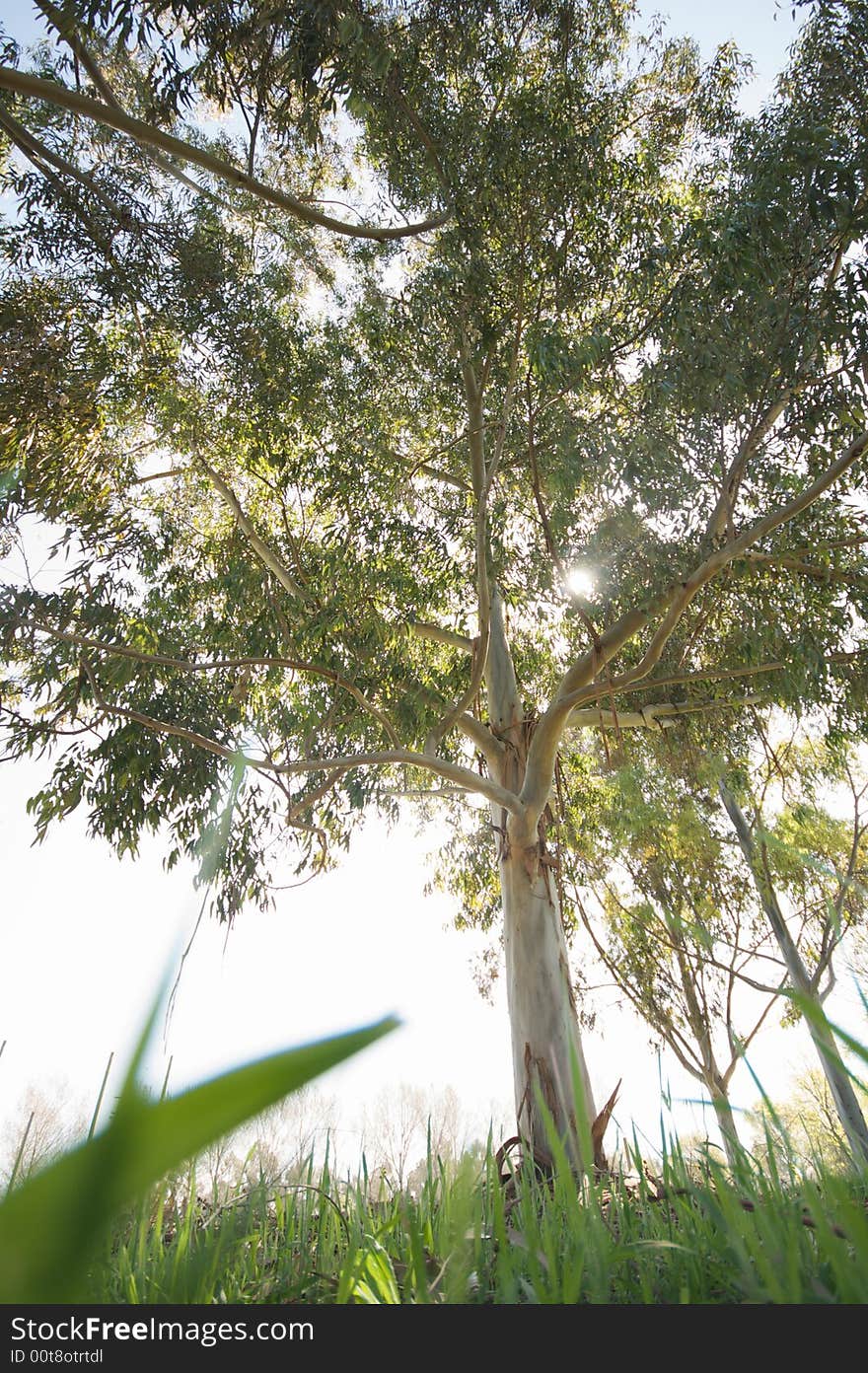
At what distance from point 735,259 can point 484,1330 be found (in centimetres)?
455

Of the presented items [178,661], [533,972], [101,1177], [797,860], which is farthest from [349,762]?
[797,860]

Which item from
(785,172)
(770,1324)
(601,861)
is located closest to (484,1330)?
(770,1324)

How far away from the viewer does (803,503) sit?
12.8 ft

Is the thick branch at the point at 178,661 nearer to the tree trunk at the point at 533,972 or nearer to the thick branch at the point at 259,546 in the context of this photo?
the thick branch at the point at 259,546

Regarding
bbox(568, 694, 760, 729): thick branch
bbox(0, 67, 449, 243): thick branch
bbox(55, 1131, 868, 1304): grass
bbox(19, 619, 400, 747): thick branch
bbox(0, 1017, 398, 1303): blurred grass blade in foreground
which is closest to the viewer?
bbox(0, 1017, 398, 1303): blurred grass blade in foreground

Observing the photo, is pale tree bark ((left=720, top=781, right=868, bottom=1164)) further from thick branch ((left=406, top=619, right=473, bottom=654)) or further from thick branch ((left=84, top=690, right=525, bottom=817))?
thick branch ((left=84, top=690, right=525, bottom=817))

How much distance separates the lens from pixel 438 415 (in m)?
5.96

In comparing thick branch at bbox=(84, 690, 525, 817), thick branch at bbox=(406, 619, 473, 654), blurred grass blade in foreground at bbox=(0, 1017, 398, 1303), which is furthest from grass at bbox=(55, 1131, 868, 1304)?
thick branch at bbox=(406, 619, 473, 654)

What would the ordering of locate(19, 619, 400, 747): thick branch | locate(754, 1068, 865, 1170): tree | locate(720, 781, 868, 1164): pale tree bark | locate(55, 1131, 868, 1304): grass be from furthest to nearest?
locate(720, 781, 868, 1164): pale tree bark → locate(19, 619, 400, 747): thick branch → locate(754, 1068, 865, 1170): tree → locate(55, 1131, 868, 1304): grass

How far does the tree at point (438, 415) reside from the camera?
4.07 meters

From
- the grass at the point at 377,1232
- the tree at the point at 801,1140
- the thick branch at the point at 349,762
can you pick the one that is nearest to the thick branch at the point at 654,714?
the thick branch at the point at 349,762

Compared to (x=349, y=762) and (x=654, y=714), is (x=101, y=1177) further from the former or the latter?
(x=654, y=714)

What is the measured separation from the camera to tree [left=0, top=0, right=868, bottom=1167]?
407cm

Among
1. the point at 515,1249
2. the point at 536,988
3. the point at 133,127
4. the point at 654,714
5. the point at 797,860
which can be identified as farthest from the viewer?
the point at 797,860
